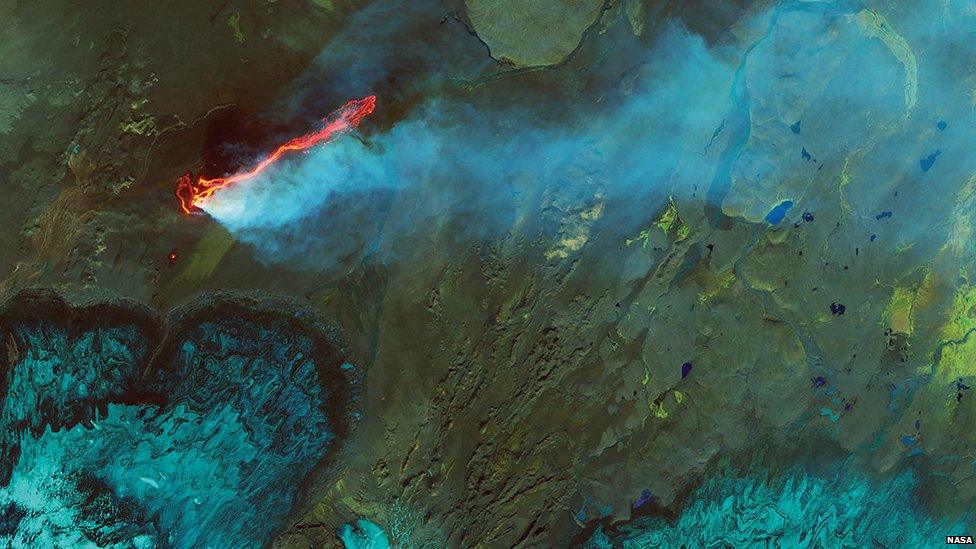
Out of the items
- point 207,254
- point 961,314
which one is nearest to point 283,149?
point 207,254

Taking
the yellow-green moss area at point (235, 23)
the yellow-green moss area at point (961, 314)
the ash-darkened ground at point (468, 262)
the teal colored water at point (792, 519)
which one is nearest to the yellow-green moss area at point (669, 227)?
the ash-darkened ground at point (468, 262)

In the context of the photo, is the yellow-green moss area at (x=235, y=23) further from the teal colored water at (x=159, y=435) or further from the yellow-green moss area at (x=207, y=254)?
the teal colored water at (x=159, y=435)

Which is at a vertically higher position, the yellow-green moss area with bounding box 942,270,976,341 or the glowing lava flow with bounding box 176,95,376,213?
the glowing lava flow with bounding box 176,95,376,213

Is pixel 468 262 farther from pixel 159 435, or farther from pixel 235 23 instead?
pixel 159 435

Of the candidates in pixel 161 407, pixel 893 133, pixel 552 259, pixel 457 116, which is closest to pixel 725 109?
pixel 893 133

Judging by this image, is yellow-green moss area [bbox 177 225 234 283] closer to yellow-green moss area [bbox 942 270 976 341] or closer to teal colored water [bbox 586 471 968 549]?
teal colored water [bbox 586 471 968 549]

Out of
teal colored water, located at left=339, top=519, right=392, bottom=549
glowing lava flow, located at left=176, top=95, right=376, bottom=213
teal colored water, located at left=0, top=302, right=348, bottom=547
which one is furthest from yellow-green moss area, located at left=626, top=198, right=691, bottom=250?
teal colored water, located at left=339, top=519, right=392, bottom=549
